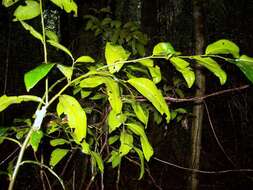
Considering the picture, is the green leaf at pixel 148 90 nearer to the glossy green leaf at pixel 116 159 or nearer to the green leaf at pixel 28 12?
the green leaf at pixel 28 12

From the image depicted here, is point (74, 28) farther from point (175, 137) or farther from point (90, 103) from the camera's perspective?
point (175, 137)

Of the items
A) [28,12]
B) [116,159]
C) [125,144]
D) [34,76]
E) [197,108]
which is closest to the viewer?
[34,76]

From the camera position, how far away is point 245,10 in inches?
181

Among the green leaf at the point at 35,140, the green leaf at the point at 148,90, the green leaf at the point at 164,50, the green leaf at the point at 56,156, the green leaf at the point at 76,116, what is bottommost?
the green leaf at the point at 56,156

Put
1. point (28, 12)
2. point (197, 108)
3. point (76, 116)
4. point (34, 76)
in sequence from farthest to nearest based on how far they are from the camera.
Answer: point (197, 108) → point (28, 12) → point (76, 116) → point (34, 76)

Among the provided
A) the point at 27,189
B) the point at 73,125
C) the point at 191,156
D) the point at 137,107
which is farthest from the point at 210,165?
the point at 73,125

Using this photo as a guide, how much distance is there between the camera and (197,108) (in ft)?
7.83

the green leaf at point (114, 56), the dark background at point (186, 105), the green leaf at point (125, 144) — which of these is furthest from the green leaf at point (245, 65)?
the dark background at point (186, 105)

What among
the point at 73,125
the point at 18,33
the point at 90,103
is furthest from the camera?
the point at 18,33

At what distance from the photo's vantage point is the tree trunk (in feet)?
7.73

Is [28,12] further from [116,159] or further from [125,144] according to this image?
[116,159]

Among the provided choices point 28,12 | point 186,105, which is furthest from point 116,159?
point 186,105

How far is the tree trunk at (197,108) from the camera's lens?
2.36 m

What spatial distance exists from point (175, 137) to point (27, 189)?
2.08 meters
